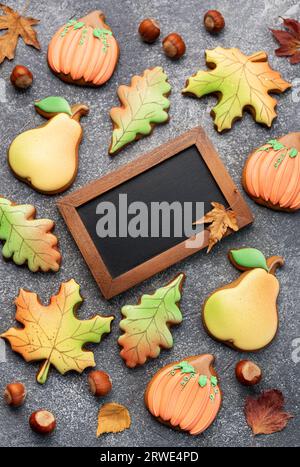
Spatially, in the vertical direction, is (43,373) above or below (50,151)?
below

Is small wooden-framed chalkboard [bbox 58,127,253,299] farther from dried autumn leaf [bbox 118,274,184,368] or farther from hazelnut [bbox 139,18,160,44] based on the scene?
hazelnut [bbox 139,18,160,44]

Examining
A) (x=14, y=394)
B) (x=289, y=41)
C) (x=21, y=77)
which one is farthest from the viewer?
(x=289, y=41)

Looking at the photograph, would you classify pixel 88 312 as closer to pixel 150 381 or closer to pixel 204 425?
pixel 150 381

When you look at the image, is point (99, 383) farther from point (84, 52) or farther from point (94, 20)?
point (94, 20)

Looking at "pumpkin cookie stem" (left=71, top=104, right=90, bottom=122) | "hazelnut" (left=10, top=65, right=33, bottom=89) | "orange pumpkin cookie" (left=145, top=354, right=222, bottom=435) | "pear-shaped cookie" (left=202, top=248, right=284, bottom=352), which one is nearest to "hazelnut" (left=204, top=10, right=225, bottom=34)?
"pumpkin cookie stem" (left=71, top=104, right=90, bottom=122)

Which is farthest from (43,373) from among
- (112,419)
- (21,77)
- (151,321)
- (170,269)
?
(21,77)

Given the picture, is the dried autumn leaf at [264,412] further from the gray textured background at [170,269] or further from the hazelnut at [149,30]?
the hazelnut at [149,30]
